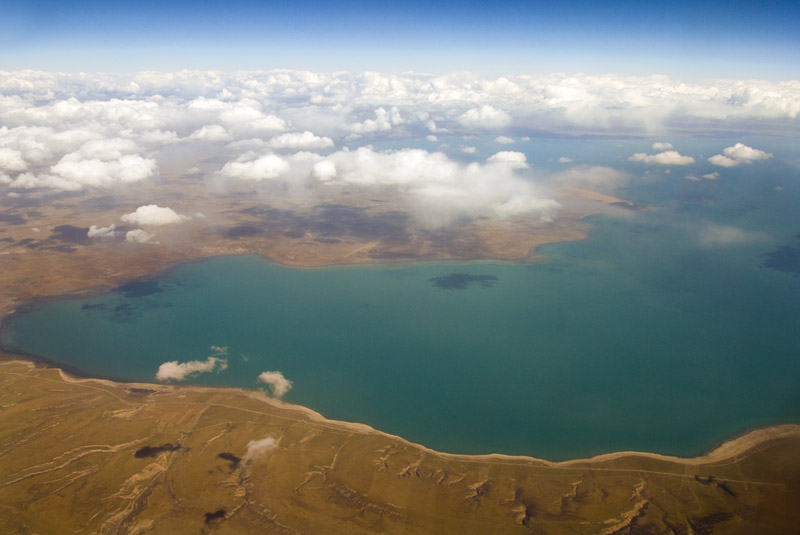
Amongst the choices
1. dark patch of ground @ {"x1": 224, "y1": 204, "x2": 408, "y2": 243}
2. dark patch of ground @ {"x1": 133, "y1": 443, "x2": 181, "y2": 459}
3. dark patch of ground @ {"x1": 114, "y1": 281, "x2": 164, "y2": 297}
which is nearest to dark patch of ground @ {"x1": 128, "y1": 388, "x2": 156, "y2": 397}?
dark patch of ground @ {"x1": 133, "y1": 443, "x2": 181, "y2": 459}

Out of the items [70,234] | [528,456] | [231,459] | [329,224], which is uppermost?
[329,224]

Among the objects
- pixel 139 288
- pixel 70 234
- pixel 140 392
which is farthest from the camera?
pixel 70 234

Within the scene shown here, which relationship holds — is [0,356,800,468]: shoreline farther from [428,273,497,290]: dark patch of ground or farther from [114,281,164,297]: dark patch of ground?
[428,273,497,290]: dark patch of ground

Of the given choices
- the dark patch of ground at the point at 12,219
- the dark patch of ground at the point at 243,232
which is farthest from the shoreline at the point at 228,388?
the dark patch of ground at the point at 12,219

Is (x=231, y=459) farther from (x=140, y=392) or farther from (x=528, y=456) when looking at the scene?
(x=528, y=456)

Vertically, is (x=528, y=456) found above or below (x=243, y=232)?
below

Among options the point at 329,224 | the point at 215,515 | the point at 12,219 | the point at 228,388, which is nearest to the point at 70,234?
the point at 12,219
